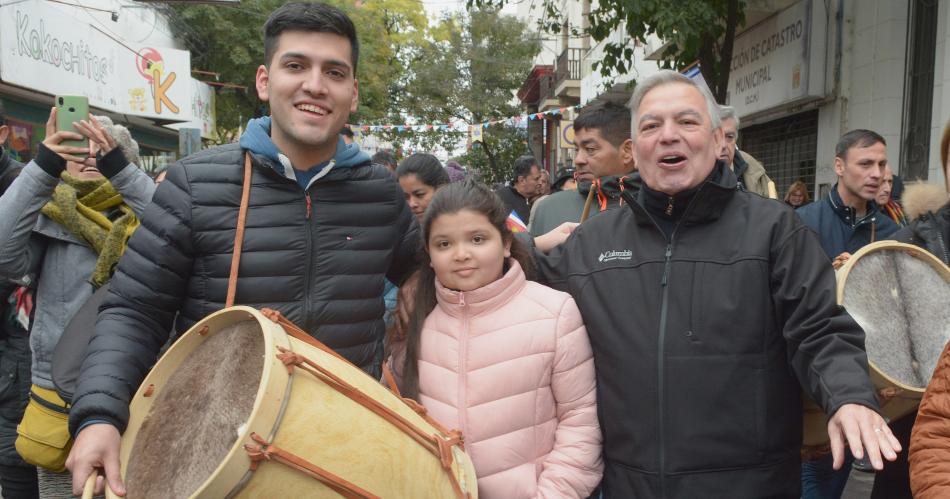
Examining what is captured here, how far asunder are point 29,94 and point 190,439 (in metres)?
10.7

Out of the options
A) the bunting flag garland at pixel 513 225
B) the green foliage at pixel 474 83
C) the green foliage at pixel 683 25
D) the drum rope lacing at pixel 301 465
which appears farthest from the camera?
the green foliage at pixel 474 83

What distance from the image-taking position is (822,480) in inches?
153

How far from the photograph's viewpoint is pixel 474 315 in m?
2.37

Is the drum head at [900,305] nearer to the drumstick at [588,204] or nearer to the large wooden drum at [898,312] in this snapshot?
the large wooden drum at [898,312]

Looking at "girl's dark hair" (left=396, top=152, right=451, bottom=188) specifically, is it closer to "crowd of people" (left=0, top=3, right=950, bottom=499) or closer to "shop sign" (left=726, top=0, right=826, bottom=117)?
"crowd of people" (left=0, top=3, right=950, bottom=499)

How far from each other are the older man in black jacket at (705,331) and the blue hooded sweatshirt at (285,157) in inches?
36.7

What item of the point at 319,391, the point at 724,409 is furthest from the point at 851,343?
the point at 319,391

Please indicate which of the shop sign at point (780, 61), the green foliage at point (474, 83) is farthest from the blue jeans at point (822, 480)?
the green foliage at point (474, 83)

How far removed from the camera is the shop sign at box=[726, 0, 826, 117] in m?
9.07

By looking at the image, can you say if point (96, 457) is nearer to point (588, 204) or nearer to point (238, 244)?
point (238, 244)

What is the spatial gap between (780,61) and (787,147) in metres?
1.42

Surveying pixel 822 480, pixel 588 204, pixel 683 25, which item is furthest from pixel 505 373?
pixel 683 25

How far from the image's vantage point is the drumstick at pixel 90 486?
1.63m

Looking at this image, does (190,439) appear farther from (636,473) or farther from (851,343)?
(851,343)
